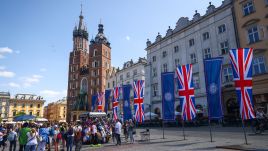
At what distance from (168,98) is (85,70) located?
67701mm

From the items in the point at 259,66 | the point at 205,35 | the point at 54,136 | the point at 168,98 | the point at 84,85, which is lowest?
the point at 54,136

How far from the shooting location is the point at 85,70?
82.9 m

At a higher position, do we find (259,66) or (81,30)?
(81,30)

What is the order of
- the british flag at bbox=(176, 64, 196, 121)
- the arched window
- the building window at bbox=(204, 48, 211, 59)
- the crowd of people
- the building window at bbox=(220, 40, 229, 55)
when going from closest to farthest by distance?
the crowd of people < the british flag at bbox=(176, 64, 196, 121) < the building window at bbox=(220, 40, 229, 55) < the building window at bbox=(204, 48, 211, 59) < the arched window

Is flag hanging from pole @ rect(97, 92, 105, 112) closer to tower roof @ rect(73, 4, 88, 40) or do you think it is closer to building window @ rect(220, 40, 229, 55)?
building window @ rect(220, 40, 229, 55)

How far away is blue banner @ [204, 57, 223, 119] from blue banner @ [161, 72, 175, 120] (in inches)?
155

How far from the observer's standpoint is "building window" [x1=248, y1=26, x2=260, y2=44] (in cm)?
2627

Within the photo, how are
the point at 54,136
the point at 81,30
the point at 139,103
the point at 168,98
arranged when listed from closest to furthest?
the point at 54,136 < the point at 168,98 < the point at 139,103 < the point at 81,30

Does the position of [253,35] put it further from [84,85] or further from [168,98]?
[84,85]

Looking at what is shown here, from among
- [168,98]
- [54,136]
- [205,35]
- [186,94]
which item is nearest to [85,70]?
[205,35]

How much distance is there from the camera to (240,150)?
11.0 meters

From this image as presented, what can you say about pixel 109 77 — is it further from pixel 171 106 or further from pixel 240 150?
pixel 240 150

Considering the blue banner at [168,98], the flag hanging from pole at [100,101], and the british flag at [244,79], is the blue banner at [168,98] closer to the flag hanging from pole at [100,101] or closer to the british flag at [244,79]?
the british flag at [244,79]

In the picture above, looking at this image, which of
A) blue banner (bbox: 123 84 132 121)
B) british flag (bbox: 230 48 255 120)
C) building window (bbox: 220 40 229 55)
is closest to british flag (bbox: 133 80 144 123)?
blue banner (bbox: 123 84 132 121)
